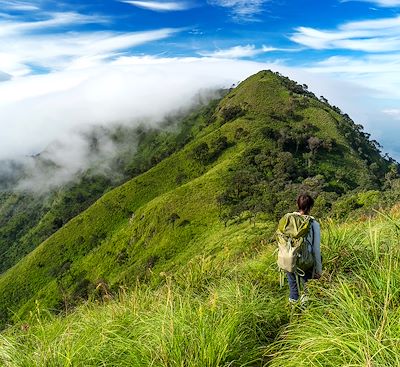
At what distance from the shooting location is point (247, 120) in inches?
5379

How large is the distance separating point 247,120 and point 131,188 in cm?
4086

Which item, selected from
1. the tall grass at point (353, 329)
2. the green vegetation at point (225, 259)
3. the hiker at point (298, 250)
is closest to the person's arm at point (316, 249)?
the hiker at point (298, 250)

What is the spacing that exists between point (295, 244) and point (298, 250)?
0.37 ft

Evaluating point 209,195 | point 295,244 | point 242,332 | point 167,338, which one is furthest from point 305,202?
point 209,195

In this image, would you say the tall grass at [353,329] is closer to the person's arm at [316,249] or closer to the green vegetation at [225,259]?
the green vegetation at [225,259]

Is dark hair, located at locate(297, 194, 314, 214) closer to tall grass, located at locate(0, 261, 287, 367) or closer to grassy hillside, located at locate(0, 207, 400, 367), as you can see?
grassy hillside, located at locate(0, 207, 400, 367)

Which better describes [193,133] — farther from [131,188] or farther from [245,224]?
[245,224]

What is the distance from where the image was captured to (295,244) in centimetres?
778

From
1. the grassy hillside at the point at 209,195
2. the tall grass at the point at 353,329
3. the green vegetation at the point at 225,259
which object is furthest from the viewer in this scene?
the grassy hillside at the point at 209,195

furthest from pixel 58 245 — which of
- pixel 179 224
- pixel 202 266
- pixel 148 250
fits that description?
pixel 202 266

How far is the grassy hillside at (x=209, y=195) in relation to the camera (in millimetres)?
91625

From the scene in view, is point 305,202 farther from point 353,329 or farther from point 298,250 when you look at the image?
point 353,329

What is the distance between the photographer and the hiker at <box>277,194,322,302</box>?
Answer: 777 centimetres

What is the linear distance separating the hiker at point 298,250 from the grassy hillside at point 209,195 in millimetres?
61902
